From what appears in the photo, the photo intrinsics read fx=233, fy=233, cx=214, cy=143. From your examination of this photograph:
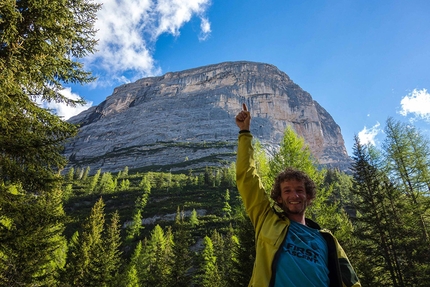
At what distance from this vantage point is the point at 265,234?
207cm

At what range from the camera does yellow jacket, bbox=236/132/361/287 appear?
6.17 ft

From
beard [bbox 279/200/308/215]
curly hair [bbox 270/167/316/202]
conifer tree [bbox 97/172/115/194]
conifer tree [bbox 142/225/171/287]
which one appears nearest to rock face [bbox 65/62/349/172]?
conifer tree [bbox 97/172/115/194]

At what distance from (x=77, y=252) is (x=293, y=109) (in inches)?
6422

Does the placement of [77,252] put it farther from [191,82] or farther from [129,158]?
[191,82]

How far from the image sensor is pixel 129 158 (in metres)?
128

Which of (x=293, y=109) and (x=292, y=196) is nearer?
(x=292, y=196)

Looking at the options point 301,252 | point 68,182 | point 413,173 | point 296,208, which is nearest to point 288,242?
point 301,252

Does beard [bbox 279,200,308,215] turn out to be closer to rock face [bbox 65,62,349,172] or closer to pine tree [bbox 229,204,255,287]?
pine tree [bbox 229,204,255,287]

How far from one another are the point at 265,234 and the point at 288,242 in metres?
0.20

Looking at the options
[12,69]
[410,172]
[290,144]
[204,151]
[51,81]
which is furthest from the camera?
[204,151]

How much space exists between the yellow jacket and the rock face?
108 m

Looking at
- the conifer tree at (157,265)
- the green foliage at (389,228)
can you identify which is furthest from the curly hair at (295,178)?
the conifer tree at (157,265)

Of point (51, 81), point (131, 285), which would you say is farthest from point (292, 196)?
point (131, 285)

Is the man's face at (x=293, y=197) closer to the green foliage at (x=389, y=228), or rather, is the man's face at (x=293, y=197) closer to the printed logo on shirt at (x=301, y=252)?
the printed logo on shirt at (x=301, y=252)
